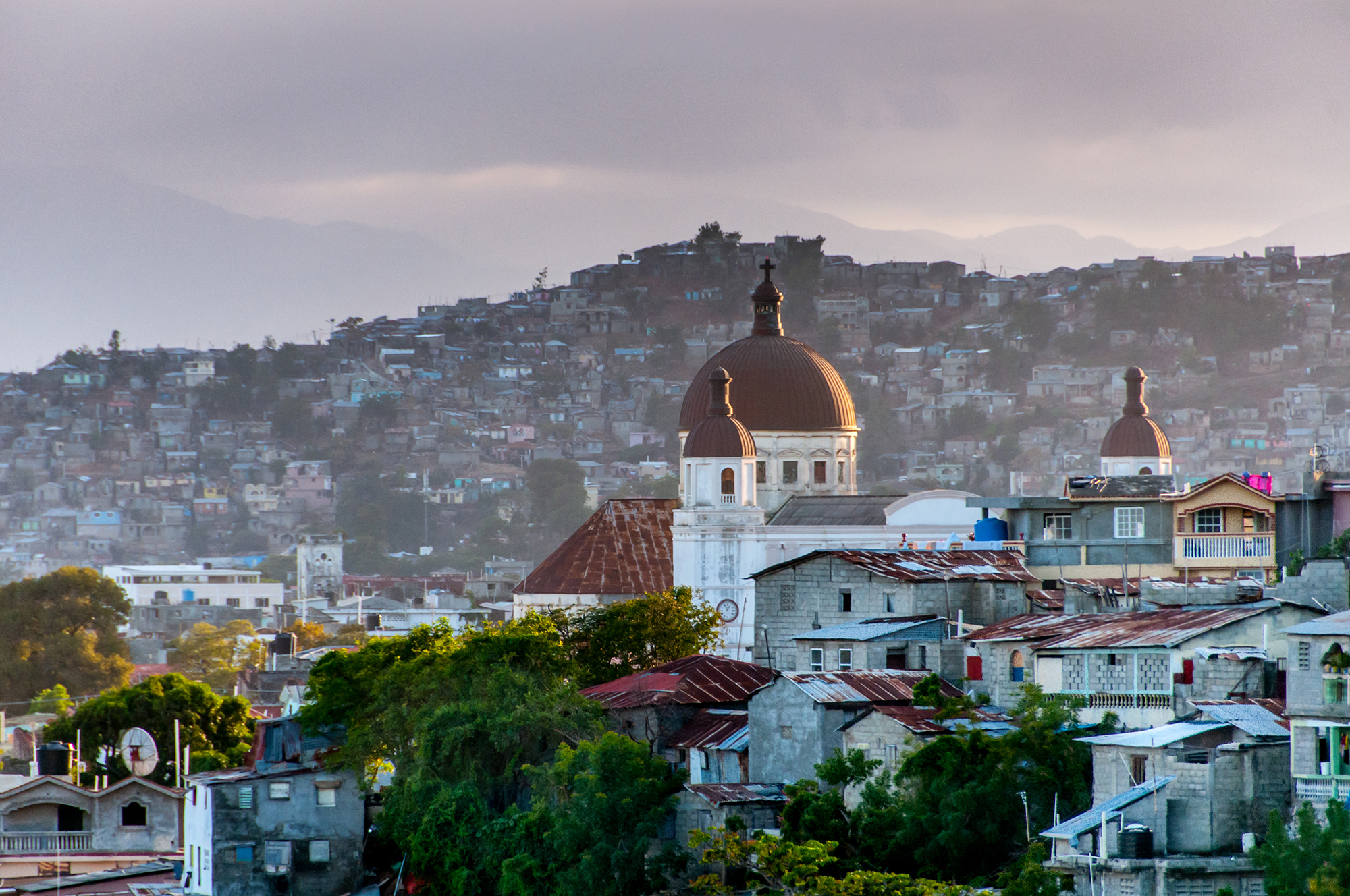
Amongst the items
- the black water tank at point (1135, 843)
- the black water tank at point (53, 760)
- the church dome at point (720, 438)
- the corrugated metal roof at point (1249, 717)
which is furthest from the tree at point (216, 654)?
the black water tank at point (1135, 843)

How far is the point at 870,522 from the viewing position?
5562cm

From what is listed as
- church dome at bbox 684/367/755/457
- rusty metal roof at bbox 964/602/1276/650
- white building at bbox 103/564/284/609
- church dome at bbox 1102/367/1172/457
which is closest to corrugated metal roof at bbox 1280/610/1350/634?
rusty metal roof at bbox 964/602/1276/650

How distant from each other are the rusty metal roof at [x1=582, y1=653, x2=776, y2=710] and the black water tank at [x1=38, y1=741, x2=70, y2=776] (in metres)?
12.0

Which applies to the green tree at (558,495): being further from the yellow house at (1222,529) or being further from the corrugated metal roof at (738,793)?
the corrugated metal roof at (738,793)

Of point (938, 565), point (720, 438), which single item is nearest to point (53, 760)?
point (938, 565)

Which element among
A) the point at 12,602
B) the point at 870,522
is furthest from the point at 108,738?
the point at 12,602

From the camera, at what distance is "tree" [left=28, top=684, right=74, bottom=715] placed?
218ft

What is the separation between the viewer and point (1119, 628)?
29891 millimetres

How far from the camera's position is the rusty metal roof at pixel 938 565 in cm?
3656

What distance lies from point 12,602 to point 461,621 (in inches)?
1094

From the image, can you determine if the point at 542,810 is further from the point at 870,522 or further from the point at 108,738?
the point at 870,522

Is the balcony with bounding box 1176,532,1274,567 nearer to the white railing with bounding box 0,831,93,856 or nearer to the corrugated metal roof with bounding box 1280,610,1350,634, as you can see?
the corrugated metal roof with bounding box 1280,610,1350,634

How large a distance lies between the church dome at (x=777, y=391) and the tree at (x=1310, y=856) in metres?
39.3

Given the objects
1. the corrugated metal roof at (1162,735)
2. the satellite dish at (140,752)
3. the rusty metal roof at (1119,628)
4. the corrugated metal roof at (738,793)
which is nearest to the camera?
the corrugated metal roof at (1162,735)
